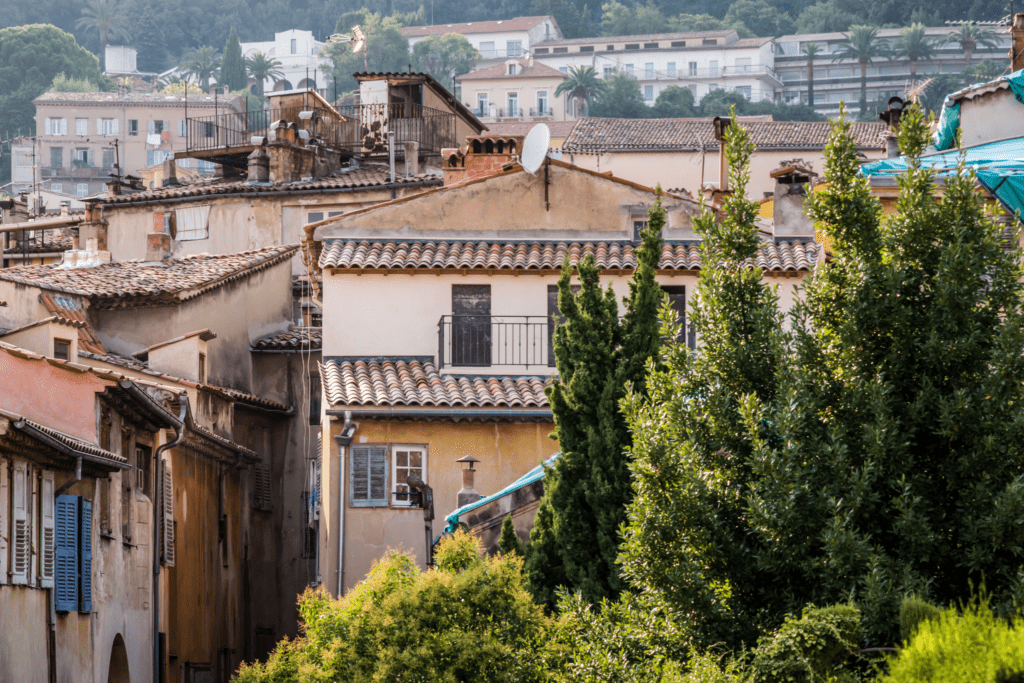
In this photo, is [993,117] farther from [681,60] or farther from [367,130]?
[681,60]

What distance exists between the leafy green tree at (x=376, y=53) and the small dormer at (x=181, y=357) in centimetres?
10709

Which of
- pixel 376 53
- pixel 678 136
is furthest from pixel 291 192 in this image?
pixel 376 53

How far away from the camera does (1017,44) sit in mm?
25953

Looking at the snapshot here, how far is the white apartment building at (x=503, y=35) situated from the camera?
141125 millimetres

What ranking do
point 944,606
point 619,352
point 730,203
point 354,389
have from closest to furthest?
1. point 944,606
2. point 730,203
3. point 619,352
4. point 354,389

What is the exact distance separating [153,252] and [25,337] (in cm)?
1315

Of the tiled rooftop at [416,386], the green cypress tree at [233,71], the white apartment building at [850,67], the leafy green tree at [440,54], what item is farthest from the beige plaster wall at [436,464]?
the leafy green tree at [440,54]

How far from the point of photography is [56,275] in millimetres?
28953

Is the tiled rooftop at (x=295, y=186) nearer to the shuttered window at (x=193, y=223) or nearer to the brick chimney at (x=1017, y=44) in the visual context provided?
the shuttered window at (x=193, y=223)

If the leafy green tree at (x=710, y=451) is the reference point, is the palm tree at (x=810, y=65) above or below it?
above

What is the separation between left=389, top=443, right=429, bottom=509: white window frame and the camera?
890 inches

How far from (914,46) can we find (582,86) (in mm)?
31333

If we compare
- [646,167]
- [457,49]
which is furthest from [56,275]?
[457,49]

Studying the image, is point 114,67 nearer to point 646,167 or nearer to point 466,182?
point 646,167
